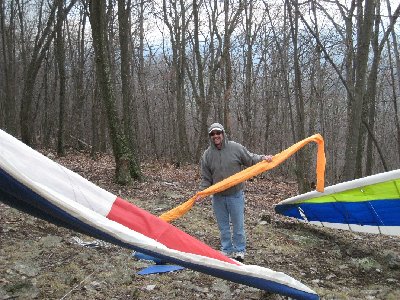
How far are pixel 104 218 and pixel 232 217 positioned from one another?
3518 mm

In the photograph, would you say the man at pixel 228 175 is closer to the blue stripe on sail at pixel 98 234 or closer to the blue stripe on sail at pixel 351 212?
the blue stripe on sail at pixel 351 212

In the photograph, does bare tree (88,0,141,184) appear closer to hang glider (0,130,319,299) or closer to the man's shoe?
the man's shoe

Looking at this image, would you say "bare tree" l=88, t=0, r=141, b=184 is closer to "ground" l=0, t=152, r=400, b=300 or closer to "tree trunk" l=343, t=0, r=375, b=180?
"ground" l=0, t=152, r=400, b=300

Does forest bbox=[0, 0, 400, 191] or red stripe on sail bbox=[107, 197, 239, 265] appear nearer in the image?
red stripe on sail bbox=[107, 197, 239, 265]

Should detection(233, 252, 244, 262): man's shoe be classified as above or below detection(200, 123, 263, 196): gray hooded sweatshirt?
below

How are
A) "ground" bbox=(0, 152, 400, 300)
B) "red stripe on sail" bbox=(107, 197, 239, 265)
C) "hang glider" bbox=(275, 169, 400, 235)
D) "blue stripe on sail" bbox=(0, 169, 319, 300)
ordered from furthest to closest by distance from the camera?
1. "hang glider" bbox=(275, 169, 400, 235)
2. "ground" bbox=(0, 152, 400, 300)
3. "red stripe on sail" bbox=(107, 197, 239, 265)
4. "blue stripe on sail" bbox=(0, 169, 319, 300)

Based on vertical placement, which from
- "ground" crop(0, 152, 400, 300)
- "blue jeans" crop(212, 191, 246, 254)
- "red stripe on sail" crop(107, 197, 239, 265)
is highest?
→ "red stripe on sail" crop(107, 197, 239, 265)

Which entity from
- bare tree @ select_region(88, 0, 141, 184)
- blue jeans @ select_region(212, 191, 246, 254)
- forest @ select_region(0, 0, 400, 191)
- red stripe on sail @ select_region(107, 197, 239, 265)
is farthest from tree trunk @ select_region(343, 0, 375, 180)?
red stripe on sail @ select_region(107, 197, 239, 265)

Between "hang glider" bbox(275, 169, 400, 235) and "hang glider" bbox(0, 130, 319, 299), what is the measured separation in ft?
13.2

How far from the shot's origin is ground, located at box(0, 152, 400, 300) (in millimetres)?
5094

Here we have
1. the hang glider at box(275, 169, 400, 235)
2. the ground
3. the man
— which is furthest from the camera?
the hang glider at box(275, 169, 400, 235)

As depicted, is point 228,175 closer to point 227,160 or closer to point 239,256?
point 227,160

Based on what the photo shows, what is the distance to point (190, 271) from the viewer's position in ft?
19.1

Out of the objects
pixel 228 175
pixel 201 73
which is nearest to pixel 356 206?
pixel 228 175
